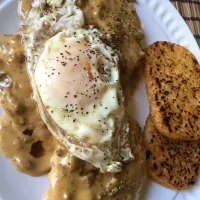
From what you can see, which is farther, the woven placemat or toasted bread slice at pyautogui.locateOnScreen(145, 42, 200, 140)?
the woven placemat

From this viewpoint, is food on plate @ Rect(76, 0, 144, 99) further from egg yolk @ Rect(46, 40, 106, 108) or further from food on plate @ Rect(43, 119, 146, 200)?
food on plate @ Rect(43, 119, 146, 200)

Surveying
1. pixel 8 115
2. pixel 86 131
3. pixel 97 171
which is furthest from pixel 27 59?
pixel 97 171

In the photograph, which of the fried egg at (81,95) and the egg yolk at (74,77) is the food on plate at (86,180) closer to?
the fried egg at (81,95)

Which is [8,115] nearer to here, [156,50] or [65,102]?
[65,102]

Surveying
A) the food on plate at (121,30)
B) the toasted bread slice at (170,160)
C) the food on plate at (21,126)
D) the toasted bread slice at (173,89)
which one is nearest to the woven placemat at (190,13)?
the toasted bread slice at (173,89)

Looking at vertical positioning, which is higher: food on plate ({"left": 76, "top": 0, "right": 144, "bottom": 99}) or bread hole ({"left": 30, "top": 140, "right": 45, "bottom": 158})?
food on plate ({"left": 76, "top": 0, "right": 144, "bottom": 99})

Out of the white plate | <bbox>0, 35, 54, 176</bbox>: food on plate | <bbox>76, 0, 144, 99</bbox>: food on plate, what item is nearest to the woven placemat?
the white plate

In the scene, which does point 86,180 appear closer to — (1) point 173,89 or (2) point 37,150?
(2) point 37,150
